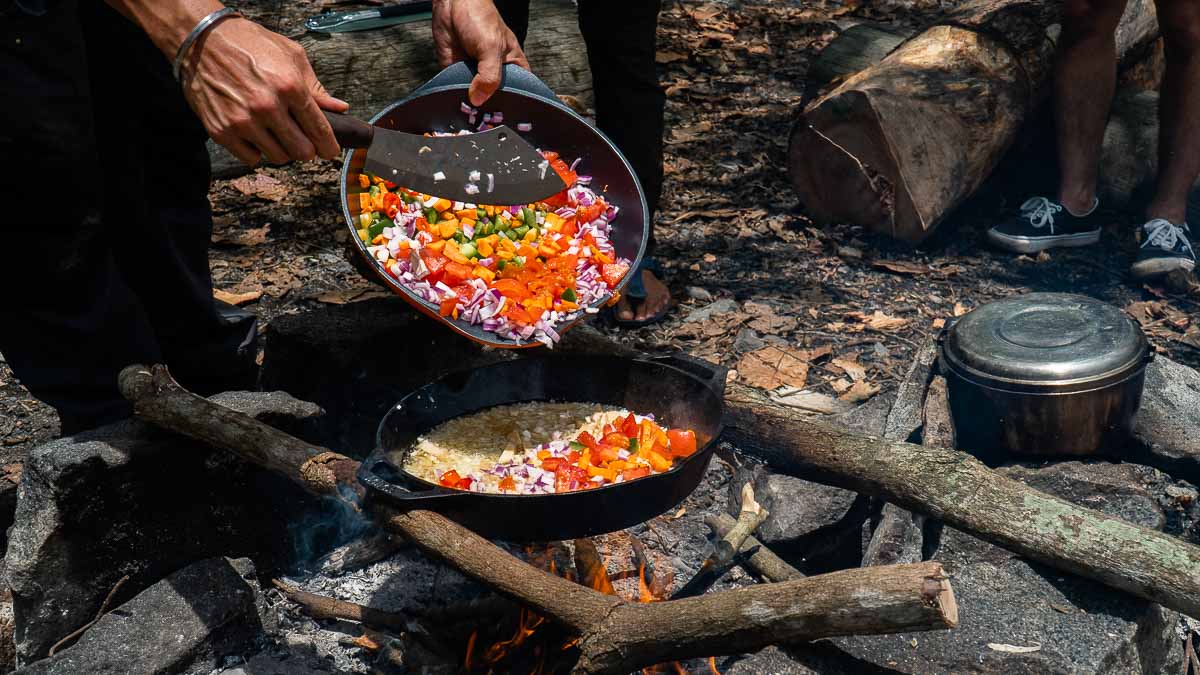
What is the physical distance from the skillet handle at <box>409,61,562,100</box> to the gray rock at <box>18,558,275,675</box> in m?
1.73

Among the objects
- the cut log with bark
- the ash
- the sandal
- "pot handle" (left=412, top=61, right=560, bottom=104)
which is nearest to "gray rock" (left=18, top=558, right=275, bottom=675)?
the ash

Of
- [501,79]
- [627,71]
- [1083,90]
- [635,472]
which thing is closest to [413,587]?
[635,472]

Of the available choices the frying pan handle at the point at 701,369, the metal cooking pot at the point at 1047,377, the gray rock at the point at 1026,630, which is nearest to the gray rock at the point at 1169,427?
the metal cooking pot at the point at 1047,377

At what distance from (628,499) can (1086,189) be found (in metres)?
4.76

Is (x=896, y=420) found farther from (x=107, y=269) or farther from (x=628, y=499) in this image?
(x=107, y=269)

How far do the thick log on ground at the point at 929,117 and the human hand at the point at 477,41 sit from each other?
8.92 ft

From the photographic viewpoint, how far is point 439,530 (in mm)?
2545

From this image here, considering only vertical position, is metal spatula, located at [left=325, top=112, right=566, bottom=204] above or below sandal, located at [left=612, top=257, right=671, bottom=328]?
above

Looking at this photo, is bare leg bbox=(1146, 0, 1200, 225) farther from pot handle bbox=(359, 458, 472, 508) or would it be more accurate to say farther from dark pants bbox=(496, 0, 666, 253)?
pot handle bbox=(359, 458, 472, 508)

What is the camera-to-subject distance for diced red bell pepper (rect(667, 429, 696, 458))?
3.05 m

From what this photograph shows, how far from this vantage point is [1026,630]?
9.36 feet

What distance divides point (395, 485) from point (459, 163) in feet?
3.15

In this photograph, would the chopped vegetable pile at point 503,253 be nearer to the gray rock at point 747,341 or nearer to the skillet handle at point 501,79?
the skillet handle at point 501,79

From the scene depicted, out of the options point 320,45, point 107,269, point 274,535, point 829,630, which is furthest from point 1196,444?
point 320,45
